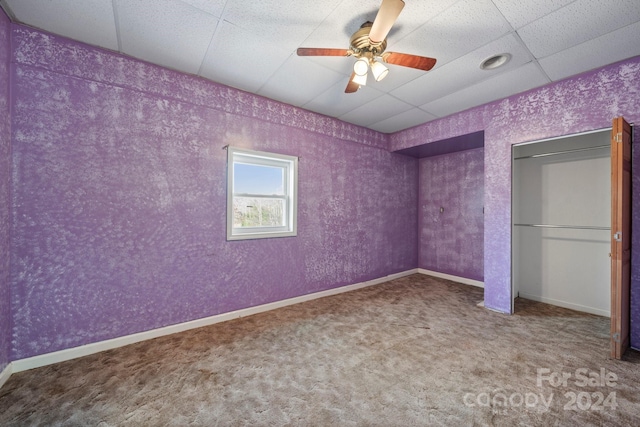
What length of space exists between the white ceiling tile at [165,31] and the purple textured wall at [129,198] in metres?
0.24

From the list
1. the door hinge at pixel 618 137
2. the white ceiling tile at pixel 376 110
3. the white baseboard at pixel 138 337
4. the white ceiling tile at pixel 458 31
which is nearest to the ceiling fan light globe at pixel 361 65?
the white ceiling tile at pixel 458 31

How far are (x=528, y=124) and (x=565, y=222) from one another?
1.48m

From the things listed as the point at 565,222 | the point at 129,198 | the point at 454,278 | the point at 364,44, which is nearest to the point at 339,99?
the point at 364,44

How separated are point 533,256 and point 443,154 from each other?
2260mm

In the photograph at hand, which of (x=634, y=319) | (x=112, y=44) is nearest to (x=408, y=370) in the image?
(x=634, y=319)

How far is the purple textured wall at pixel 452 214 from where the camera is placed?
443 cm

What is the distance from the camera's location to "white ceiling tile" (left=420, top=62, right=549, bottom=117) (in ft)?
8.75

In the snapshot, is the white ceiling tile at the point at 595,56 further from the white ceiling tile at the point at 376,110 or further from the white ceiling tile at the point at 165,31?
the white ceiling tile at the point at 165,31

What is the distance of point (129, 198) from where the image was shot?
7.98 ft

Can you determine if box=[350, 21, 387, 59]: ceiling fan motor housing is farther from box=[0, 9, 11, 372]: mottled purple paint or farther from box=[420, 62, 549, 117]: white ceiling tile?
box=[0, 9, 11, 372]: mottled purple paint

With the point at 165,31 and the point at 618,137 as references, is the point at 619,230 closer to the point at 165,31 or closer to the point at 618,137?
the point at 618,137

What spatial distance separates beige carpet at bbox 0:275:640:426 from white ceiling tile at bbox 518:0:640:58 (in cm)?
273

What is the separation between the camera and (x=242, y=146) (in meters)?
3.12

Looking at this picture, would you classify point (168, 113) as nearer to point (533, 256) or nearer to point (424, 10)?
point (424, 10)
